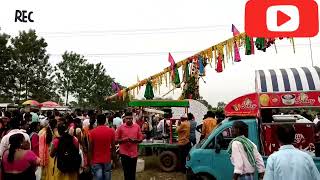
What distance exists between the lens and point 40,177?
28.0 ft

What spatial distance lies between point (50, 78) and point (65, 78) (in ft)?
10.7

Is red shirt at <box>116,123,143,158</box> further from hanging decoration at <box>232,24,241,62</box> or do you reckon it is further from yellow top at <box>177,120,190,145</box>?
hanging decoration at <box>232,24,241,62</box>

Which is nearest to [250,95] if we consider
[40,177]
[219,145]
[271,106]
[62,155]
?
[271,106]

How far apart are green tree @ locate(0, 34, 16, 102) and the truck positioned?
A: 1374 inches

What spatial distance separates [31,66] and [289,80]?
38.9 meters

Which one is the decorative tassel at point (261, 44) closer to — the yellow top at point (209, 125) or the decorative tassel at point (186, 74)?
the decorative tassel at point (186, 74)

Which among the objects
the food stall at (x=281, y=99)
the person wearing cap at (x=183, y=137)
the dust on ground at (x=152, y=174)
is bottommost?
the dust on ground at (x=152, y=174)

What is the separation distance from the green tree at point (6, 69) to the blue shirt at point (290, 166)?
3955 cm

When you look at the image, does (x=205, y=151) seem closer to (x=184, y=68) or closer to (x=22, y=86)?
(x=184, y=68)

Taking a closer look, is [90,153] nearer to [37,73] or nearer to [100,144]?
[100,144]

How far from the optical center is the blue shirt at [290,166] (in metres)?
4.16

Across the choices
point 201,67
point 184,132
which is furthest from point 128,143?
point 201,67

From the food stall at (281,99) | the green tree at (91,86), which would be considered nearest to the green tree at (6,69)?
the green tree at (91,86)

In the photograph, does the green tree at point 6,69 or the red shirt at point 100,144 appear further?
the green tree at point 6,69
